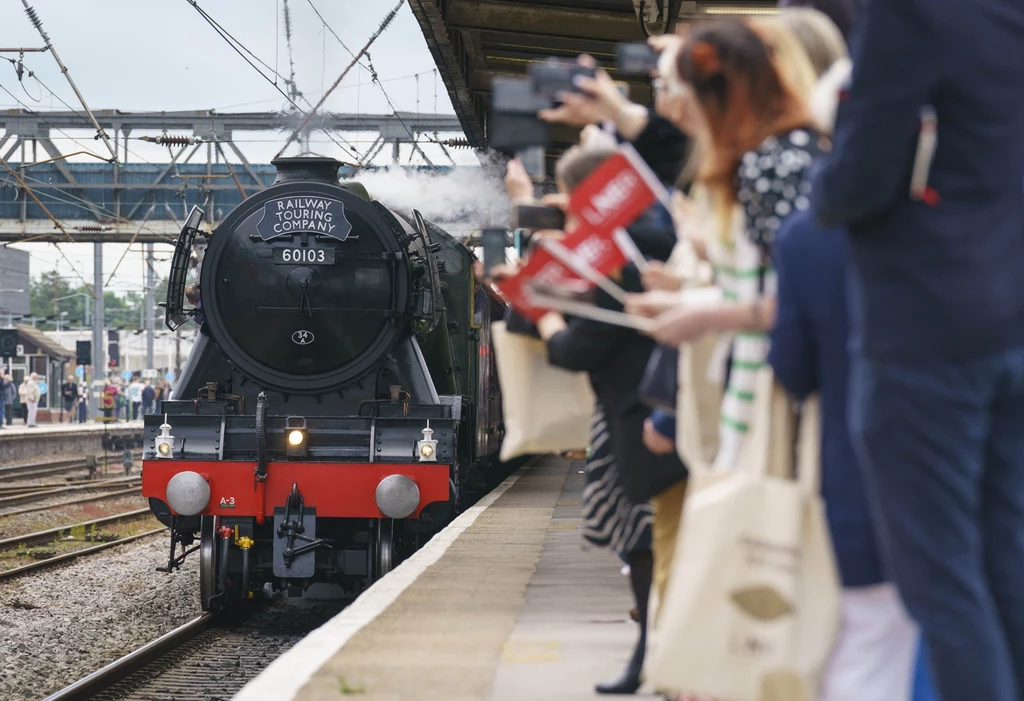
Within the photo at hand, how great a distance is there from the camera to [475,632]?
5582 mm

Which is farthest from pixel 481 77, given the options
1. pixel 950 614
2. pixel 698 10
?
pixel 950 614

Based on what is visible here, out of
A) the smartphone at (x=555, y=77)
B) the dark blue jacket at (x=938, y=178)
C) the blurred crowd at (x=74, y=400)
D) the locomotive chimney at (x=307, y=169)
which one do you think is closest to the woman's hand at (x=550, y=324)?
the smartphone at (x=555, y=77)

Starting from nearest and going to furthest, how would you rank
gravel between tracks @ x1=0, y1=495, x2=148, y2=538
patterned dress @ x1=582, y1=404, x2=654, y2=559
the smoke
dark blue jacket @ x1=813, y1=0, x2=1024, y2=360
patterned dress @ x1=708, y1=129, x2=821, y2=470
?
dark blue jacket @ x1=813, y1=0, x2=1024, y2=360 → patterned dress @ x1=708, y1=129, x2=821, y2=470 → patterned dress @ x1=582, y1=404, x2=654, y2=559 → the smoke → gravel between tracks @ x1=0, y1=495, x2=148, y2=538

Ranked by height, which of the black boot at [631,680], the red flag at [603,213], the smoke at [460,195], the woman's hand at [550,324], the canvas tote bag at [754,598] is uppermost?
the smoke at [460,195]

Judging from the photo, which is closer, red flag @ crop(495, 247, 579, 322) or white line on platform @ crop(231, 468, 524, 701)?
red flag @ crop(495, 247, 579, 322)

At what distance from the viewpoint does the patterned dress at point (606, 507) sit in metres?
4.05

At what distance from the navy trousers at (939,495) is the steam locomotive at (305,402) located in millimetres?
7139

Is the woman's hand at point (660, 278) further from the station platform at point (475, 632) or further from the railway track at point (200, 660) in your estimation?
the railway track at point (200, 660)

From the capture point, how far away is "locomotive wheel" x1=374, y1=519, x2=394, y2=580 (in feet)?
30.4

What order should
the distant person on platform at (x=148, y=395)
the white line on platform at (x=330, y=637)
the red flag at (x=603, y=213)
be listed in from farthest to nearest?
the distant person on platform at (x=148, y=395), the white line on platform at (x=330, y=637), the red flag at (x=603, y=213)

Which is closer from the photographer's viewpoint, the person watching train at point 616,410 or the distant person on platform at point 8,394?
the person watching train at point 616,410

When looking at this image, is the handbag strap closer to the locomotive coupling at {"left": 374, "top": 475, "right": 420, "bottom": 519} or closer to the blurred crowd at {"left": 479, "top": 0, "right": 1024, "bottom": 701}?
the blurred crowd at {"left": 479, "top": 0, "right": 1024, "bottom": 701}

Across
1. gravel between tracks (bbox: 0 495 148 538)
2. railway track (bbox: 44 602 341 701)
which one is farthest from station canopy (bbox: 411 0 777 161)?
gravel between tracks (bbox: 0 495 148 538)

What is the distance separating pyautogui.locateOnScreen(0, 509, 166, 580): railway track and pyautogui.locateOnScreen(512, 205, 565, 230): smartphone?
9.20 m
